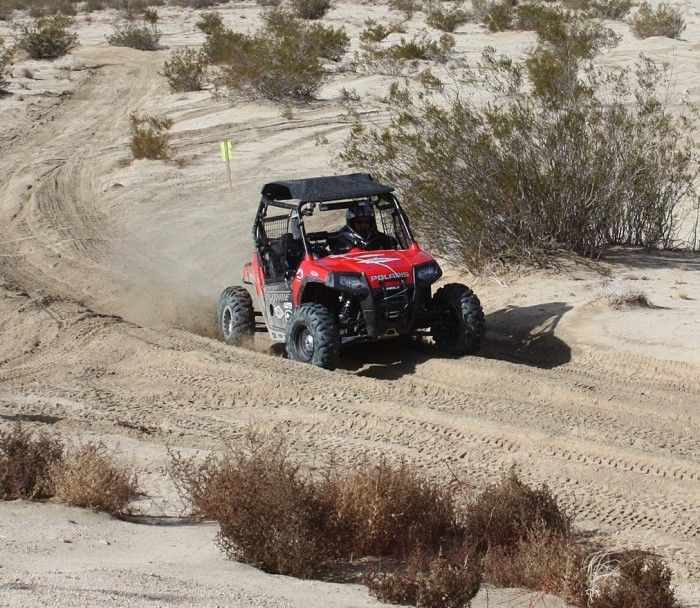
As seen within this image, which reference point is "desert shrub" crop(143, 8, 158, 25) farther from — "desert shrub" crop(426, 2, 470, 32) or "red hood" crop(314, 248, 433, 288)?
"red hood" crop(314, 248, 433, 288)

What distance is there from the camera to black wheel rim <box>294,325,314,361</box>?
11281 millimetres

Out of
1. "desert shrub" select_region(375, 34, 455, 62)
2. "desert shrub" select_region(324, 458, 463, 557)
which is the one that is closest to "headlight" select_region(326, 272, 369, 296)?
"desert shrub" select_region(324, 458, 463, 557)

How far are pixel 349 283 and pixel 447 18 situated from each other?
3045 centimetres

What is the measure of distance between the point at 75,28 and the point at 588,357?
122 ft

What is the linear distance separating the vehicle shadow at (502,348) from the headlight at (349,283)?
99 cm

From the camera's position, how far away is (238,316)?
12.7 metres

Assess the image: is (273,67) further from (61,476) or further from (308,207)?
(61,476)

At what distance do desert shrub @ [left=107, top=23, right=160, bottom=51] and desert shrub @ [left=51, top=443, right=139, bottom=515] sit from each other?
33451 mm

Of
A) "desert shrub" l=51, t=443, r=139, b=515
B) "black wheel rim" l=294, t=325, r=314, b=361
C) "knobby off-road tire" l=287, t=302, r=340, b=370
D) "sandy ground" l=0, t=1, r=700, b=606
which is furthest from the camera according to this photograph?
"black wheel rim" l=294, t=325, r=314, b=361

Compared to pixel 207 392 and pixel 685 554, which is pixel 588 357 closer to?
pixel 207 392

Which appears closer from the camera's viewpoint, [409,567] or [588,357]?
[409,567]

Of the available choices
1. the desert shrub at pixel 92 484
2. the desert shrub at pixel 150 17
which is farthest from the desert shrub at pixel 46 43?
the desert shrub at pixel 92 484

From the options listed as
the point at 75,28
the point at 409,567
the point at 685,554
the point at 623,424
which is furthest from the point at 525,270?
the point at 75,28

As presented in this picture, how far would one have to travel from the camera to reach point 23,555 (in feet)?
20.5
